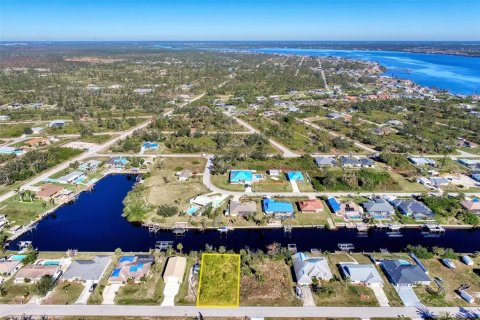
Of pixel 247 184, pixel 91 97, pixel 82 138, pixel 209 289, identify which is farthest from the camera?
pixel 91 97

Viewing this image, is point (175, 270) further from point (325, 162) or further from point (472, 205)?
point (472, 205)

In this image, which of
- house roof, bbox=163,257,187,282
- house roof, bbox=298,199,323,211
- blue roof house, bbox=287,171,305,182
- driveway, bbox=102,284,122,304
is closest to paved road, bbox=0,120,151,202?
driveway, bbox=102,284,122,304

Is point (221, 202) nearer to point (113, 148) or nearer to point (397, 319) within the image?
point (397, 319)

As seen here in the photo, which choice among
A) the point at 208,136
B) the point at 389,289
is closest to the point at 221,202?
the point at 389,289

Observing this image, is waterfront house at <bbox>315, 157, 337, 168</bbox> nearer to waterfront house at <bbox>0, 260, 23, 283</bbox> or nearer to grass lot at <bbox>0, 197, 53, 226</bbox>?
grass lot at <bbox>0, 197, 53, 226</bbox>

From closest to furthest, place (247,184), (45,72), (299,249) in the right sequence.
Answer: (299,249) < (247,184) < (45,72)

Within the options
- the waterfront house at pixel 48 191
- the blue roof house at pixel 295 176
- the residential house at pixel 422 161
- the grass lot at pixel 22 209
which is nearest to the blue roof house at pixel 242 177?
the blue roof house at pixel 295 176

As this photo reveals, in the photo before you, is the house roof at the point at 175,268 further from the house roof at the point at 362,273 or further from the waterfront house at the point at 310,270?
the house roof at the point at 362,273
